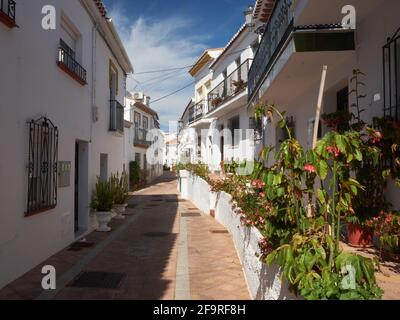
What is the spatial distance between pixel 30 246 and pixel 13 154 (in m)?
1.67

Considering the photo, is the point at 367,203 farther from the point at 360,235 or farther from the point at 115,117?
the point at 115,117

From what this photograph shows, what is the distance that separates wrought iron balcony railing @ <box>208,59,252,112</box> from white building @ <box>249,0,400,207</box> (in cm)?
797

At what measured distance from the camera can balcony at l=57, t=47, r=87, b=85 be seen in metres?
7.96

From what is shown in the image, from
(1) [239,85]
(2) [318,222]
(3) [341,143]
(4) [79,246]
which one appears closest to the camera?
(3) [341,143]

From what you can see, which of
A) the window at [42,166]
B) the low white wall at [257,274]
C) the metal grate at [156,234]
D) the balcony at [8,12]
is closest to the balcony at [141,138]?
the metal grate at [156,234]

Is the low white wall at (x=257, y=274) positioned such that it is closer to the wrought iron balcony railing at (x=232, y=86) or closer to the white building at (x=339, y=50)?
the white building at (x=339, y=50)

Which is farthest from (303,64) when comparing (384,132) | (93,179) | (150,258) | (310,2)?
(93,179)

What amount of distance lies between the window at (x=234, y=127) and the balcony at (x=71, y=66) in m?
10.3

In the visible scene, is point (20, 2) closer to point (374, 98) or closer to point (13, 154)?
point (13, 154)

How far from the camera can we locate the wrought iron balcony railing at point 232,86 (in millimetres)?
16688

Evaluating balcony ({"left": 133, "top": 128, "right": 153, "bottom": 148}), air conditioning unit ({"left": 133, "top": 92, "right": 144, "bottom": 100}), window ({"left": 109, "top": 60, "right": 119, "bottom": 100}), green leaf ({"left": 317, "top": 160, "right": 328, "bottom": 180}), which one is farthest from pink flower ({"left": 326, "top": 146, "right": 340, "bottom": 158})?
air conditioning unit ({"left": 133, "top": 92, "right": 144, "bottom": 100})

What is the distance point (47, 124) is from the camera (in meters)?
7.11

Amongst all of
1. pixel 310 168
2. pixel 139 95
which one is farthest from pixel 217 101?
pixel 139 95

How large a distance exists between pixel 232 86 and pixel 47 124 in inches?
485
